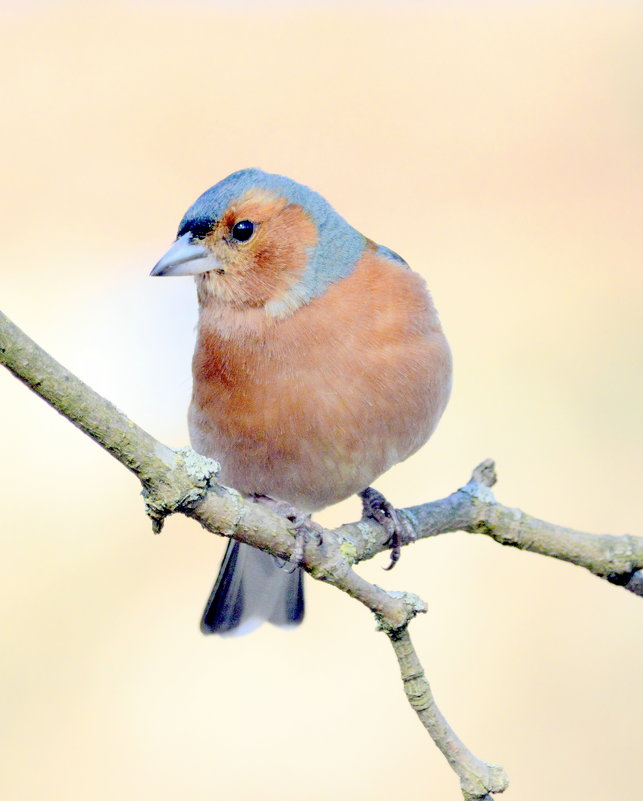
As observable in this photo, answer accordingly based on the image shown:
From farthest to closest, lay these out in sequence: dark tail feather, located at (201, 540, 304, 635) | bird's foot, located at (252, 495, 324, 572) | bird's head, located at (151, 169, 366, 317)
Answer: dark tail feather, located at (201, 540, 304, 635) < bird's head, located at (151, 169, 366, 317) < bird's foot, located at (252, 495, 324, 572)

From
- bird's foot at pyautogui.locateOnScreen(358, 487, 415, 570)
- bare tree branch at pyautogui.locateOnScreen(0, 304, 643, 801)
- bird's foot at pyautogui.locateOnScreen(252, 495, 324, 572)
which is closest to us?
bare tree branch at pyautogui.locateOnScreen(0, 304, 643, 801)

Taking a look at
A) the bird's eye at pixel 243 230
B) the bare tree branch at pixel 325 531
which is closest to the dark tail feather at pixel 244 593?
the bare tree branch at pixel 325 531

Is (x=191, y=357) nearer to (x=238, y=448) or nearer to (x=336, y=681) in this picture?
(x=238, y=448)

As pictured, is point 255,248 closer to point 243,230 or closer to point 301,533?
point 243,230

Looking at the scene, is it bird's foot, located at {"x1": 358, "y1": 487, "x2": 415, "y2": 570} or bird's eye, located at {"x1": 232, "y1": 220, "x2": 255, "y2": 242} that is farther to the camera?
bird's foot, located at {"x1": 358, "y1": 487, "x2": 415, "y2": 570}

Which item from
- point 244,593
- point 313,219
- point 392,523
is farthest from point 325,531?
point 244,593

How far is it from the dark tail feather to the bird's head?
1.33 meters

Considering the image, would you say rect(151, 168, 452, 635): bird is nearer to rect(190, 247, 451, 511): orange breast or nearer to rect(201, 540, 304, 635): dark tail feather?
rect(190, 247, 451, 511): orange breast

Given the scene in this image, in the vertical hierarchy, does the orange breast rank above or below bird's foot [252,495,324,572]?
above

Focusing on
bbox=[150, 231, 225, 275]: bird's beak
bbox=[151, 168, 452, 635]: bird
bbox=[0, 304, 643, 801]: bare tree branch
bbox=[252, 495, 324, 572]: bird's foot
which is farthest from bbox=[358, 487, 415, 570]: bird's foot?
bbox=[150, 231, 225, 275]: bird's beak

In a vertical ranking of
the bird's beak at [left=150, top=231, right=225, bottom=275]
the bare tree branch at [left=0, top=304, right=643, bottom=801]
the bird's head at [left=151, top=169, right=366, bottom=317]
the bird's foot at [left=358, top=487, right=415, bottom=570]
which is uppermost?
the bird's head at [left=151, top=169, right=366, bottom=317]

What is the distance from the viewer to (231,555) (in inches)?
171

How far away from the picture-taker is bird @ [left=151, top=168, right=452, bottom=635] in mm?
3252

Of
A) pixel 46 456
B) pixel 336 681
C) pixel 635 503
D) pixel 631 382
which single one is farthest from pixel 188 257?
pixel 631 382
